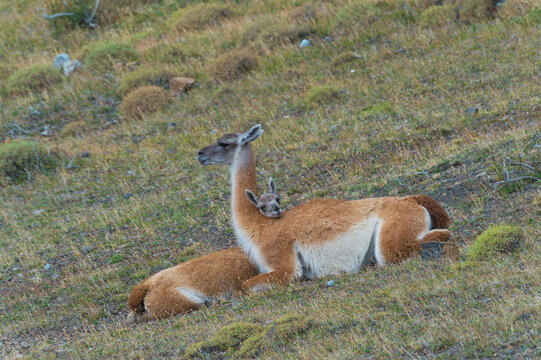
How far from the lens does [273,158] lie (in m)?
15.8

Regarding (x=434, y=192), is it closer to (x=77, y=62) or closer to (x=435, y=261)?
(x=435, y=261)

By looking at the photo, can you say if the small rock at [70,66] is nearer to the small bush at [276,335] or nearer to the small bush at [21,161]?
the small bush at [21,161]

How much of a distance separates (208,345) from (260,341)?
1.82 ft

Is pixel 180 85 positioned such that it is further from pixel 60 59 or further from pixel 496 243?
pixel 496 243

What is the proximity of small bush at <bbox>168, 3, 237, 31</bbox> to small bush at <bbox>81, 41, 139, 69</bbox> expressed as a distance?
213 centimetres

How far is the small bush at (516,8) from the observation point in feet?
64.7

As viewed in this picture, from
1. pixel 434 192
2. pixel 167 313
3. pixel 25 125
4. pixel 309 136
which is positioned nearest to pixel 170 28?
pixel 25 125

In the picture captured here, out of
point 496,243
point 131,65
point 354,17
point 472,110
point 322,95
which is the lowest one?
point 131,65

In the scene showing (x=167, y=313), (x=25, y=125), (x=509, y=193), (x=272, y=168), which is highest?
(x=509, y=193)

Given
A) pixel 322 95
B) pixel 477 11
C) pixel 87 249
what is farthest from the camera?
pixel 477 11

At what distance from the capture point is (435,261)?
26.4ft

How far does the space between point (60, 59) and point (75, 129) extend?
5455 millimetres

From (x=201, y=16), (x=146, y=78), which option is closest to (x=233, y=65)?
(x=146, y=78)

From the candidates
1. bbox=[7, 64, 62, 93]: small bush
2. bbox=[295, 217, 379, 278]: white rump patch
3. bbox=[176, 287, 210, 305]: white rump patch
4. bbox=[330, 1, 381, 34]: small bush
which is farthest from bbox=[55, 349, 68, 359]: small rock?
bbox=[7, 64, 62, 93]: small bush
